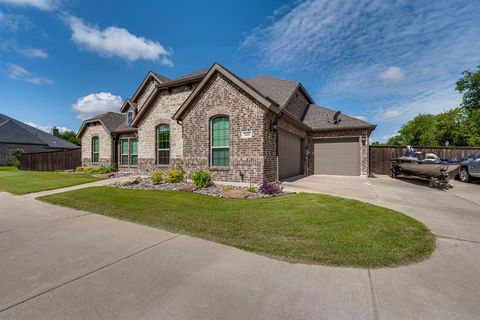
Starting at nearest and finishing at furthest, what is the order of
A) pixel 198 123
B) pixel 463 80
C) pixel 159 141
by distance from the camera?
1. pixel 198 123
2. pixel 159 141
3. pixel 463 80

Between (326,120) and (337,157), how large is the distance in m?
2.91

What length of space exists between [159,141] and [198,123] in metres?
4.53

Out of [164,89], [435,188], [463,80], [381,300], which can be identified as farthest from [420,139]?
[381,300]

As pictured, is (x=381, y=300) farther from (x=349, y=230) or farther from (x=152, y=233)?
(x=152, y=233)

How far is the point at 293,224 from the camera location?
4.99m

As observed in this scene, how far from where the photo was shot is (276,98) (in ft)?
49.4

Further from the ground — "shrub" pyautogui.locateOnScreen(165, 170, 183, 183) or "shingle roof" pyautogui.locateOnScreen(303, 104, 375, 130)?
"shingle roof" pyautogui.locateOnScreen(303, 104, 375, 130)

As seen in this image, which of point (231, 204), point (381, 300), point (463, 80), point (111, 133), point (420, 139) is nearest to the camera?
point (381, 300)

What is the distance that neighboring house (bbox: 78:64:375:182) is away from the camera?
984 centimetres

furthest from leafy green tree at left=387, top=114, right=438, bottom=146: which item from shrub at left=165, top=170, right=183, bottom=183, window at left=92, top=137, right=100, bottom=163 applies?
window at left=92, top=137, right=100, bottom=163

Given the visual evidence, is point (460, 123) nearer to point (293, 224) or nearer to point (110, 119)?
point (293, 224)

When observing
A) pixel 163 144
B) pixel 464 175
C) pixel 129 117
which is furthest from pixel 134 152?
pixel 464 175

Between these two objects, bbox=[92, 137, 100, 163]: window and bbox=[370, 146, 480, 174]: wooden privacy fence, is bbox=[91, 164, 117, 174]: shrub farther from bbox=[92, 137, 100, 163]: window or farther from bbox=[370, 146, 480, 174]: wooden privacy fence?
bbox=[370, 146, 480, 174]: wooden privacy fence

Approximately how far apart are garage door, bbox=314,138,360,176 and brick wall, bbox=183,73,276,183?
7.14m
